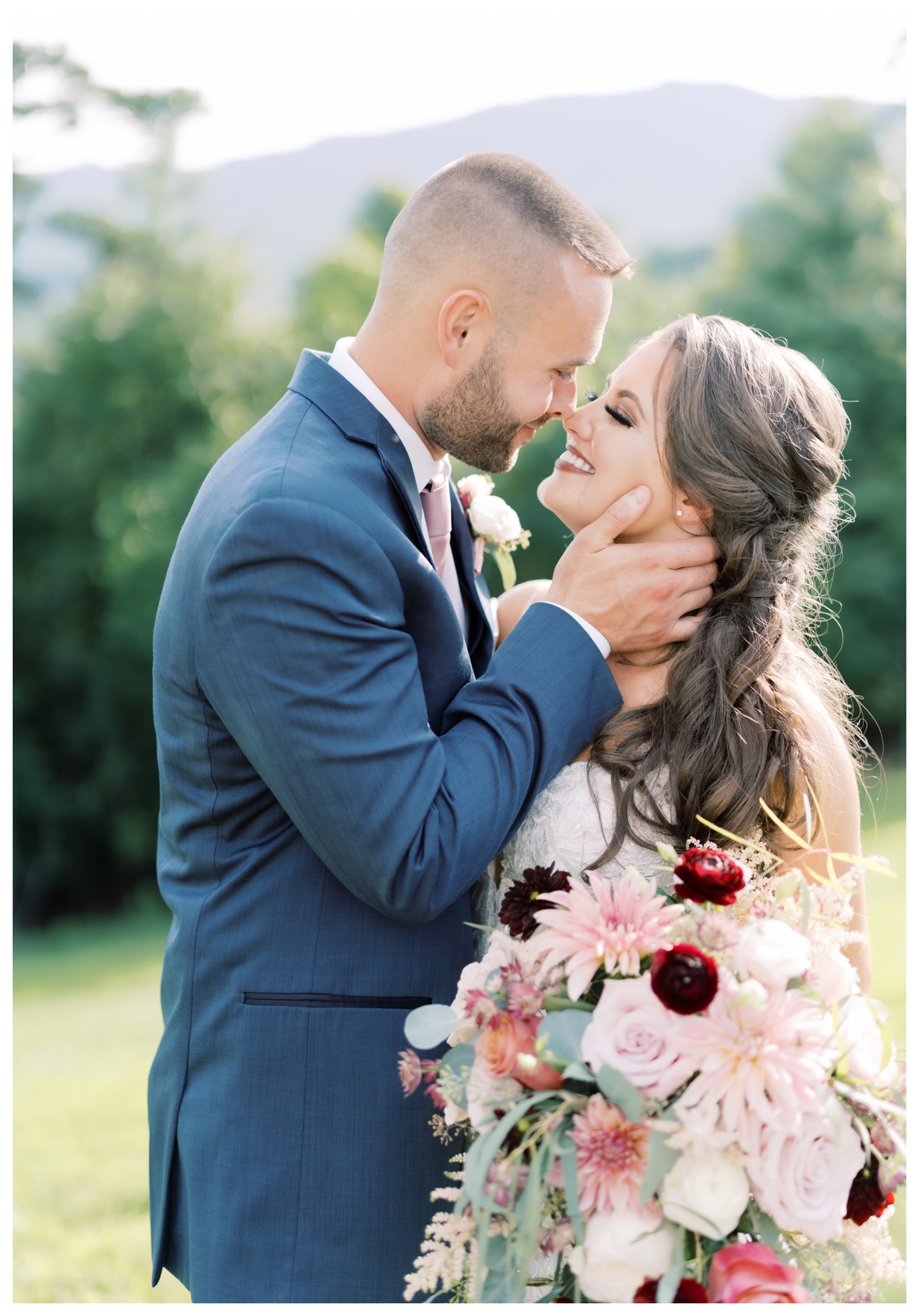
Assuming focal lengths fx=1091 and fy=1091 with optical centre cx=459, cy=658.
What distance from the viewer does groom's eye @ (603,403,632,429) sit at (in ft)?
9.29

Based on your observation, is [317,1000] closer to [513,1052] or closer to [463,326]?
[513,1052]

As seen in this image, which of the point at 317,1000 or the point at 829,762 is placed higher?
the point at 829,762

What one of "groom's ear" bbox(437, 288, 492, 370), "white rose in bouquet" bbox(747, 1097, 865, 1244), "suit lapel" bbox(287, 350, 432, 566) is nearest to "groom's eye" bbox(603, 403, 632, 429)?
"groom's ear" bbox(437, 288, 492, 370)

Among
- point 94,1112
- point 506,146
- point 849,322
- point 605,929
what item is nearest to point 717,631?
point 605,929

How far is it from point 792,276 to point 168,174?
13963mm

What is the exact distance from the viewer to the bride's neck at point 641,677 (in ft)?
9.00

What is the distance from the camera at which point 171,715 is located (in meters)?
2.39

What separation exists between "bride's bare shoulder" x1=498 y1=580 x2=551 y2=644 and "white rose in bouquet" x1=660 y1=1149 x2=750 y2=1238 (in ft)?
6.37

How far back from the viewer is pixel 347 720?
200 cm

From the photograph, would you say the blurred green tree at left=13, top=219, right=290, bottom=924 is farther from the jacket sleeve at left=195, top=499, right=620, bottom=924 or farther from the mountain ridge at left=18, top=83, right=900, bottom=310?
the jacket sleeve at left=195, top=499, right=620, bottom=924

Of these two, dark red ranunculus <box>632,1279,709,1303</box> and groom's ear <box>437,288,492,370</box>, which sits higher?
groom's ear <box>437,288,492,370</box>

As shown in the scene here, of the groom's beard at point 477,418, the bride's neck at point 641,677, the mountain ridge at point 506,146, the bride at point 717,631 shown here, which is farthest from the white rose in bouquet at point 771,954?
the mountain ridge at point 506,146

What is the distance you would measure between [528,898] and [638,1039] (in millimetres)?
402

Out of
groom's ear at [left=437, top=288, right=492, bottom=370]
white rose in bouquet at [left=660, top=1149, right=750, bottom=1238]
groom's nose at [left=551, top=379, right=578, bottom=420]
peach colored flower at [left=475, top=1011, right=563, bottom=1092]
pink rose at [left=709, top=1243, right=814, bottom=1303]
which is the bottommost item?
pink rose at [left=709, top=1243, right=814, bottom=1303]
